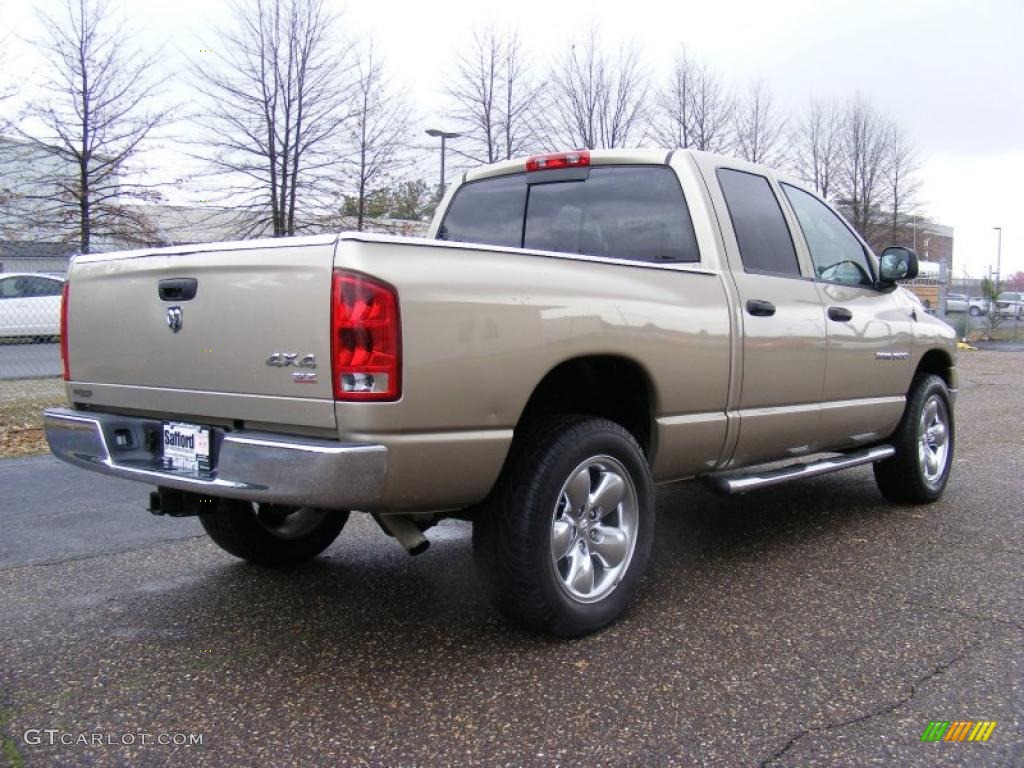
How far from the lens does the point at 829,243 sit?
4.93 metres

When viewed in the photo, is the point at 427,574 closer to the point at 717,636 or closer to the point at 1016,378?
the point at 717,636

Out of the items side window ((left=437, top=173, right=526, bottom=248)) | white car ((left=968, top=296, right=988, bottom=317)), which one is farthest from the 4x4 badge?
white car ((left=968, top=296, right=988, bottom=317))

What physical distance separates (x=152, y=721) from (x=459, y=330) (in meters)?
1.48

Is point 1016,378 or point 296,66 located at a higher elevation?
point 296,66

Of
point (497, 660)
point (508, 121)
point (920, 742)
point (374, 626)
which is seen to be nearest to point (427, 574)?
point (374, 626)

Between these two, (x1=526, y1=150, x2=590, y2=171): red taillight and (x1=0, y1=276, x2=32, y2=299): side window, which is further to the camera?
(x1=0, y1=276, x2=32, y2=299): side window

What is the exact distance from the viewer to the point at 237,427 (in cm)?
296

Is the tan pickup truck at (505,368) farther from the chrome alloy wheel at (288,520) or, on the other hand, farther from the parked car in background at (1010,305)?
the parked car in background at (1010,305)

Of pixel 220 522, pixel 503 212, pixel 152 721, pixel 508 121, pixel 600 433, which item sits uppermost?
pixel 508 121

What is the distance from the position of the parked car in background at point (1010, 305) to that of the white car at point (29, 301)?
24.6 meters

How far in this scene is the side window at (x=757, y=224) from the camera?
13.8 ft

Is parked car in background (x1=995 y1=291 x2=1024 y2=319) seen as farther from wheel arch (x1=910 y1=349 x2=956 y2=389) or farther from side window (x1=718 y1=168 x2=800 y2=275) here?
side window (x1=718 y1=168 x2=800 y2=275)

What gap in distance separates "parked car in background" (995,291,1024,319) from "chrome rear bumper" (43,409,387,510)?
2793 cm

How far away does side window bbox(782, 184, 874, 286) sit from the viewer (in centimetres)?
473
